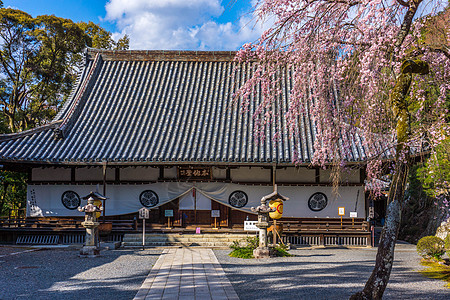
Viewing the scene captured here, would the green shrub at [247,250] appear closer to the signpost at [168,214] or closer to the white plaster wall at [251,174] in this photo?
the white plaster wall at [251,174]

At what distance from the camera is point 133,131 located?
1909cm

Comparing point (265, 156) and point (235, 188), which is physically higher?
point (265, 156)

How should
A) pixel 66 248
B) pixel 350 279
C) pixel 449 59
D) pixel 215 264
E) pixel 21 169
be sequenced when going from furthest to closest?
pixel 21 169 < pixel 66 248 < pixel 215 264 < pixel 350 279 < pixel 449 59

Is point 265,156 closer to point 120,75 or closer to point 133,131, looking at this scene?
point 133,131

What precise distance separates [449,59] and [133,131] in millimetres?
13942

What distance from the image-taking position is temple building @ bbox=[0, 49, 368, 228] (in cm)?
1722

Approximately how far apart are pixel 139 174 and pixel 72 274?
26.7ft

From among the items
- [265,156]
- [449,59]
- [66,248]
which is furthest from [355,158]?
[66,248]

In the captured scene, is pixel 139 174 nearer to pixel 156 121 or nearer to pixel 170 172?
pixel 170 172

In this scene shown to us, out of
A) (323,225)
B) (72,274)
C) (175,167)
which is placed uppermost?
(175,167)

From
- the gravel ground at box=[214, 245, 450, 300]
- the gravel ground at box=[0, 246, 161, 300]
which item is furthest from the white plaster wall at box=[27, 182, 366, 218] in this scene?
the gravel ground at box=[214, 245, 450, 300]

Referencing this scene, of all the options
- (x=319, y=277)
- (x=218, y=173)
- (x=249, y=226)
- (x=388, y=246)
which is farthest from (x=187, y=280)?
(x=218, y=173)

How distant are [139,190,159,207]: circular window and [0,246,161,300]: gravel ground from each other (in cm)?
333

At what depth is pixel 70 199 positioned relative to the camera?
18.6 meters
